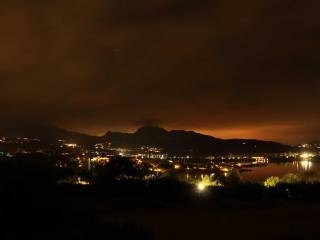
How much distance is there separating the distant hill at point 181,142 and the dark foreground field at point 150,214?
11675 centimetres

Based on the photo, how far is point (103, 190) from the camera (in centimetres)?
2961

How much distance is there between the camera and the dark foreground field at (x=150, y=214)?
11.8 meters

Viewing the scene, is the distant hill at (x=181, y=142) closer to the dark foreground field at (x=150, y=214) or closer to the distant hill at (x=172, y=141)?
the distant hill at (x=172, y=141)

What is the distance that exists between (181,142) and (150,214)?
141337 millimetres

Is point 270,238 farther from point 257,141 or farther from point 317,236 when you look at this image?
point 257,141

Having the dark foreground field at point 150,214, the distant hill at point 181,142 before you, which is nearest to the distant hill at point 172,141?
the distant hill at point 181,142

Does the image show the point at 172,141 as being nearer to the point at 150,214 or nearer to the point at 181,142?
the point at 181,142

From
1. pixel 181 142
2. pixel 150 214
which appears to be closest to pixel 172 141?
pixel 181 142

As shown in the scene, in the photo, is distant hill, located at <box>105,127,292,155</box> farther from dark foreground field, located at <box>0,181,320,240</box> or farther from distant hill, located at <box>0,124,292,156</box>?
dark foreground field, located at <box>0,181,320,240</box>

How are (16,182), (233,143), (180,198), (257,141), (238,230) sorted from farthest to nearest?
(257,141) < (233,143) < (180,198) < (238,230) < (16,182)

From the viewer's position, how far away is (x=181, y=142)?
16325 cm

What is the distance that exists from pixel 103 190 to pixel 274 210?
10.2 m

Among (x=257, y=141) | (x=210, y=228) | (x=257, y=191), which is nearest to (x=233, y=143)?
(x=257, y=141)

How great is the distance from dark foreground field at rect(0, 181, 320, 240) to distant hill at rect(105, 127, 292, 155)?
11675 cm
